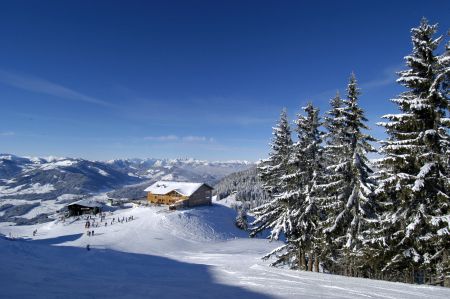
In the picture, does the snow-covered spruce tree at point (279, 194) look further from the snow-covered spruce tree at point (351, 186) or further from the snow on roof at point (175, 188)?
the snow on roof at point (175, 188)

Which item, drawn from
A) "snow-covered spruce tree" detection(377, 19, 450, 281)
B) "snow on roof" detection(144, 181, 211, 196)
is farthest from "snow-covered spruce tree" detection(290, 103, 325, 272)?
"snow on roof" detection(144, 181, 211, 196)

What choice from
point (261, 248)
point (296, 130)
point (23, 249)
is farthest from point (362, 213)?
point (261, 248)

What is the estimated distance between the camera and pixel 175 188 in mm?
80625

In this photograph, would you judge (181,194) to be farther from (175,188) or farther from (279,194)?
(279,194)

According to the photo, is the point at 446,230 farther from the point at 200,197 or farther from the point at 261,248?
the point at 200,197

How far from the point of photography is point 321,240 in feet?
77.3

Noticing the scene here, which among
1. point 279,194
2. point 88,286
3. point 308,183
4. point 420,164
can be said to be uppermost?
point 420,164

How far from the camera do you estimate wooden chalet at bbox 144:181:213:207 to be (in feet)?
253

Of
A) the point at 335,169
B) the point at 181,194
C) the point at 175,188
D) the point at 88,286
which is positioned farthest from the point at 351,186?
the point at 175,188

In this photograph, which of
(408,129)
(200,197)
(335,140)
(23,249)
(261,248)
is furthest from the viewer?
(200,197)

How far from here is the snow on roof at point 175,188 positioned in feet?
258

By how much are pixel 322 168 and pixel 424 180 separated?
377 inches

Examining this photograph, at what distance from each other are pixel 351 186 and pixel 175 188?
206ft

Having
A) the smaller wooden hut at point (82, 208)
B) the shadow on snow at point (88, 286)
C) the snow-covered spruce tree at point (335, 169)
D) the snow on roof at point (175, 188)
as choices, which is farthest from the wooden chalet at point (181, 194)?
the shadow on snow at point (88, 286)
